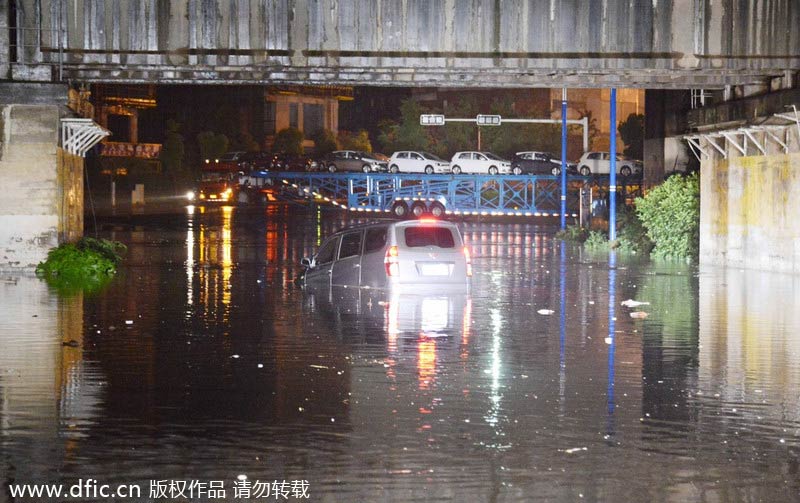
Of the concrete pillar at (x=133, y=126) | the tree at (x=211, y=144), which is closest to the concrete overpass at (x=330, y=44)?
the tree at (x=211, y=144)

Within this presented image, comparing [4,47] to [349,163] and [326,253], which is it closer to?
[326,253]

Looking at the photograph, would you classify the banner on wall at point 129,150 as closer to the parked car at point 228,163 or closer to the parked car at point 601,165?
the parked car at point 228,163

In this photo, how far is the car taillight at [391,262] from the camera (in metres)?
19.1

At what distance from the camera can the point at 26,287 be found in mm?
20203

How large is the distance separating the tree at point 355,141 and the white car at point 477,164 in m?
25.4

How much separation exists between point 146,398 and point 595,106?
297 ft

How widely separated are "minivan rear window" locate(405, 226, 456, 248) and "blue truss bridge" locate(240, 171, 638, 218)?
121ft

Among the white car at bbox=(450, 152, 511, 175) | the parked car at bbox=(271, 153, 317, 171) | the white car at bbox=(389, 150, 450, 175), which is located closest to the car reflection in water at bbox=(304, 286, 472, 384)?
the white car at bbox=(450, 152, 511, 175)

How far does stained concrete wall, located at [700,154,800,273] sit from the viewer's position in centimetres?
2302

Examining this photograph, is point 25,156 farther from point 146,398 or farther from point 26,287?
point 146,398

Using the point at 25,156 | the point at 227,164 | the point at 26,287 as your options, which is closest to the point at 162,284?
the point at 26,287

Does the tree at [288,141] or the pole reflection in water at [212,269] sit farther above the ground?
the tree at [288,141]

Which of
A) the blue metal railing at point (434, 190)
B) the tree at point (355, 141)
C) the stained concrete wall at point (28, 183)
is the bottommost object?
the stained concrete wall at point (28, 183)

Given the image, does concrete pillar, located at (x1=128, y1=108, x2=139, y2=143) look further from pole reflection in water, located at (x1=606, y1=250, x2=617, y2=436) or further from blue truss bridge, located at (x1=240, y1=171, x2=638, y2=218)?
pole reflection in water, located at (x1=606, y1=250, x2=617, y2=436)
